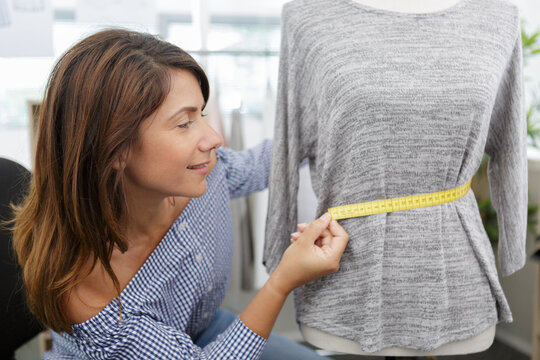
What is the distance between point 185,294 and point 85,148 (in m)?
0.49

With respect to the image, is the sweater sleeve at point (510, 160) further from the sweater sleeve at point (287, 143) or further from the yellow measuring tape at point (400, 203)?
the sweater sleeve at point (287, 143)

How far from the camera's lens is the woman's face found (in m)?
1.23

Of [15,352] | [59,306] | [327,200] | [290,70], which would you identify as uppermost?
[290,70]

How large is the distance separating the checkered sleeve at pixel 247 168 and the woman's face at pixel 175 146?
0.37 metres

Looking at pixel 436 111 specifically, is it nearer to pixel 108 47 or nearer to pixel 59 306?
pixel 108 47

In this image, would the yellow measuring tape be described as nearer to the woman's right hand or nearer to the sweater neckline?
the woman's right hand

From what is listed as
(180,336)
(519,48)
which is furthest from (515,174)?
(180,336)

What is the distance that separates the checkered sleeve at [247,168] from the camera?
169cm

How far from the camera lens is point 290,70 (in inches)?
53.9

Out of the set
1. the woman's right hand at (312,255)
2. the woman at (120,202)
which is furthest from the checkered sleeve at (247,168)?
the woman's right hand at (312,255)

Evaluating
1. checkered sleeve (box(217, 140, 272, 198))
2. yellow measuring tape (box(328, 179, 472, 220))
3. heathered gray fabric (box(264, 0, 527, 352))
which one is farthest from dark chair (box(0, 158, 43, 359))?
yellow measuring tape (box(328, 179, 472, 220))

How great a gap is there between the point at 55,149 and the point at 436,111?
2.86 feet

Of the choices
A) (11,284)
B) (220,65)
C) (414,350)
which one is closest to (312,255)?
(414,350)

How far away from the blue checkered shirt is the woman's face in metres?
0.23
